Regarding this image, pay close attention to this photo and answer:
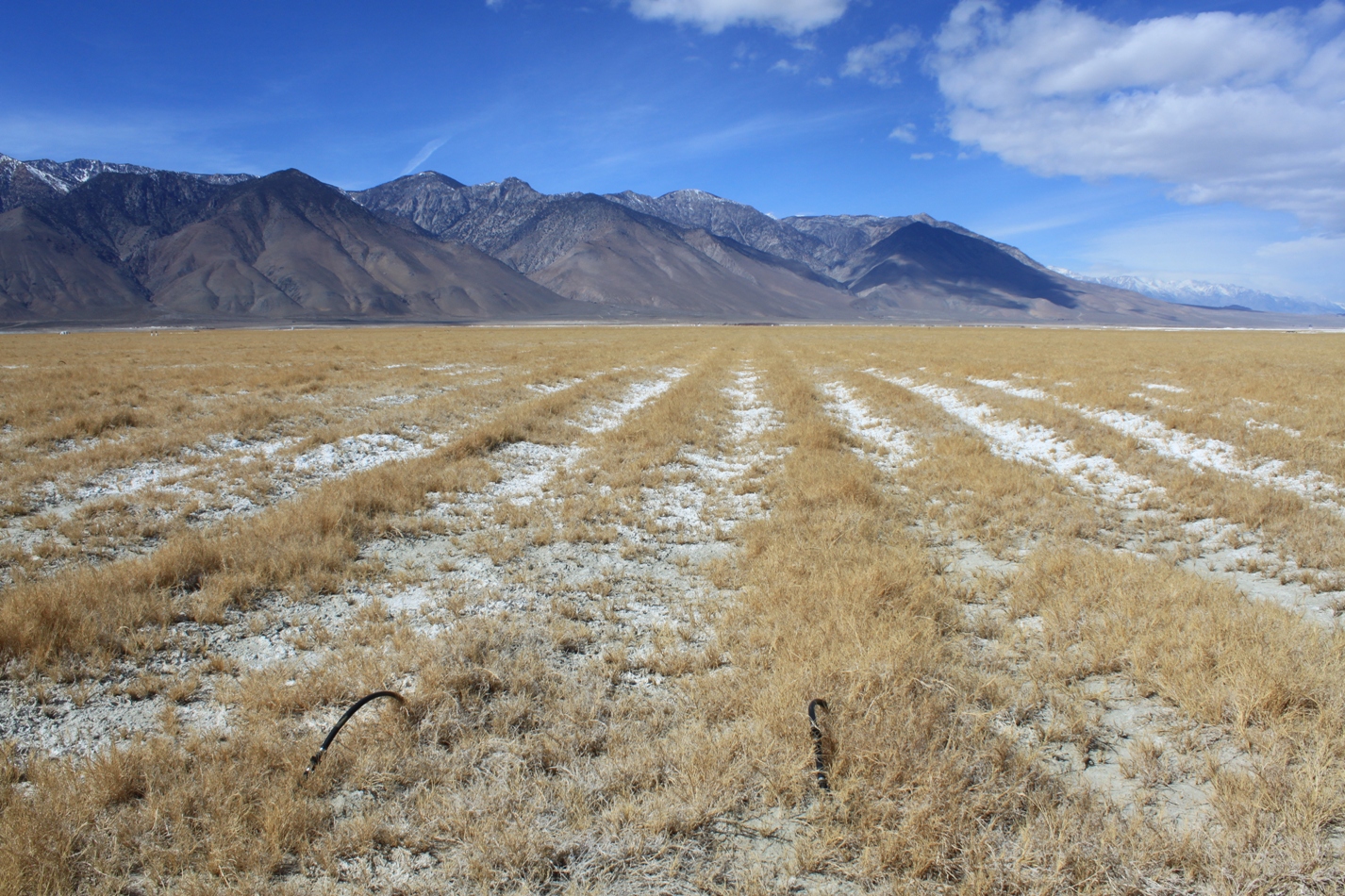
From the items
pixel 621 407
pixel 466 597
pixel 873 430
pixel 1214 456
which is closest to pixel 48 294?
pixel 621 407

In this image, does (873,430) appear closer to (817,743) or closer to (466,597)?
(466,597)

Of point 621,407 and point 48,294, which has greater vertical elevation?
point 48,294

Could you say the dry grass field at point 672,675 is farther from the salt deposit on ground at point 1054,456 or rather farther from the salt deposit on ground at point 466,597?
the salt deposit on ground at point 1054,456

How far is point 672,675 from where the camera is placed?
4.46m

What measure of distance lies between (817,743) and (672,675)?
4.53 ft

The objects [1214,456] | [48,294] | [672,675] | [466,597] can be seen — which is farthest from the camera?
[48,294]

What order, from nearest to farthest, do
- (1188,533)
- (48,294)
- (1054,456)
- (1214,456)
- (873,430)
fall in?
(1188,533), (1214,456), (1054,456), (873,430), (48,294)

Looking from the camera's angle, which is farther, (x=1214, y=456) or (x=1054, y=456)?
(x=1054, y=456)

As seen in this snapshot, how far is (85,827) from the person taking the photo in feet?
9.38

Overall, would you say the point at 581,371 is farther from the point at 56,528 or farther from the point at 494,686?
the point at 494,686

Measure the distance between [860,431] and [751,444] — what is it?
3564 mm

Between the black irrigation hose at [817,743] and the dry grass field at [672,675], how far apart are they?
0.03 meters

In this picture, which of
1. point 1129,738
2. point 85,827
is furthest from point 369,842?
point 1129,738

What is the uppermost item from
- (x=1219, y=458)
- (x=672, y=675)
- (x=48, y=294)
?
(x=48, y=294)
